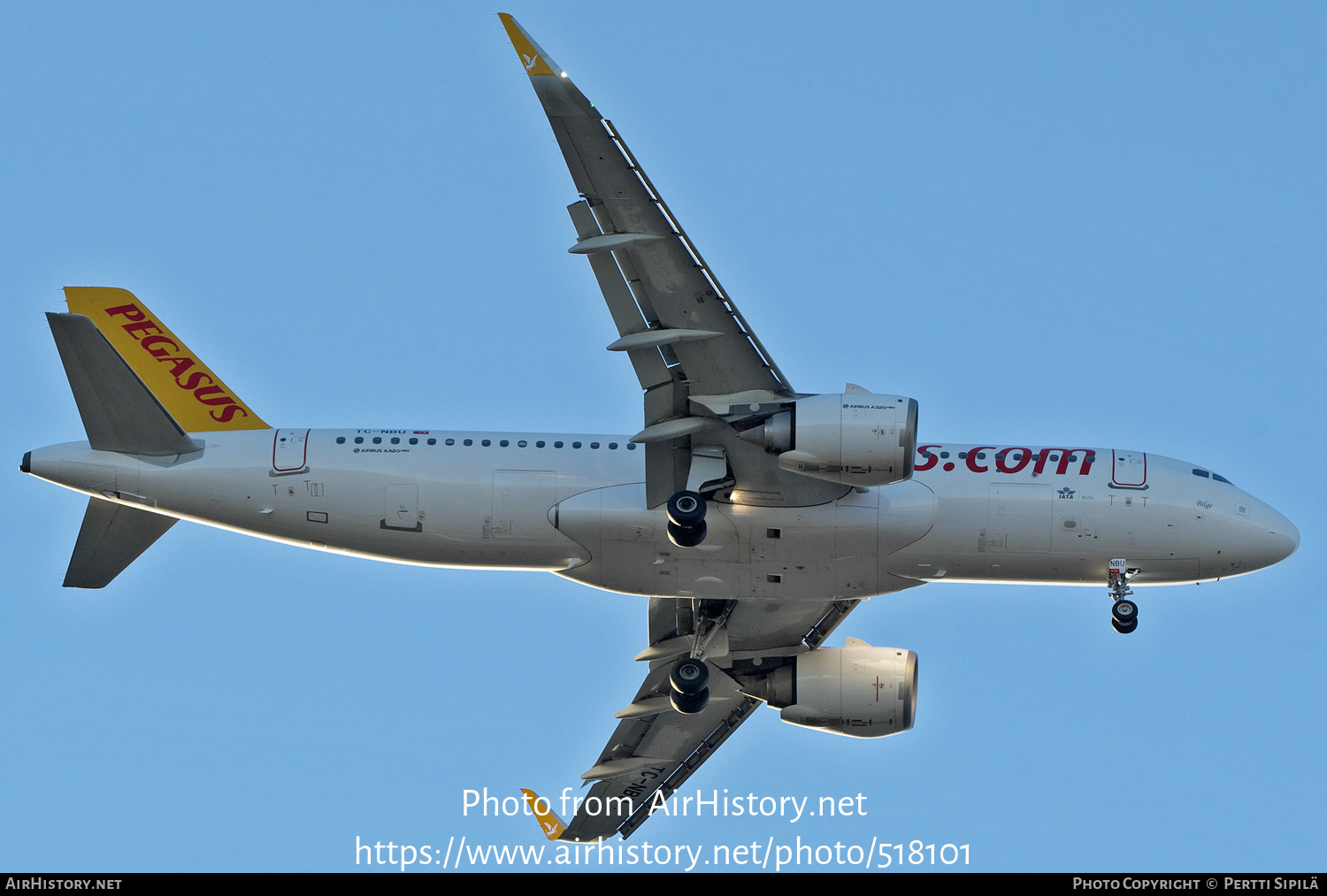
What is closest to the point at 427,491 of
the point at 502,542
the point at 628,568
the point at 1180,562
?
the point at 502,542

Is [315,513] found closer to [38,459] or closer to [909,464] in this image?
[38,459]

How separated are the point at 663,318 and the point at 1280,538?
13509 millimetres

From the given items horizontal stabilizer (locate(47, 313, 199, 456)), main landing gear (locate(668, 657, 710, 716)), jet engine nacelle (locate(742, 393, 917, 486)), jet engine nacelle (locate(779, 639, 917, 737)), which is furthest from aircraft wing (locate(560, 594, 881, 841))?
horizontal stabilizer (locate(47, 313, 199, 456))

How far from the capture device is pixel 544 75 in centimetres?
2642

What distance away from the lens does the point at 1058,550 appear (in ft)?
103

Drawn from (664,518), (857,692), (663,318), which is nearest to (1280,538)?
(857,692)

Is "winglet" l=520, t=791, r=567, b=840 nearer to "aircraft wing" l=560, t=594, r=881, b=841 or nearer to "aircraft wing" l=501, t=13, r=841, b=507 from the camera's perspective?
"aircraft wing" l=560, t=594, r=881, b=841

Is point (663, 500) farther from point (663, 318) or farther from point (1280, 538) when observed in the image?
point (1280, 538)

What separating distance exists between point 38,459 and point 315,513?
218 inches

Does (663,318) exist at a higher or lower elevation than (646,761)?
higher

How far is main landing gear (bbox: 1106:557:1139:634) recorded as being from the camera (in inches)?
1240

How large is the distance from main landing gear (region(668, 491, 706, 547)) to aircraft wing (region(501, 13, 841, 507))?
614 mm
